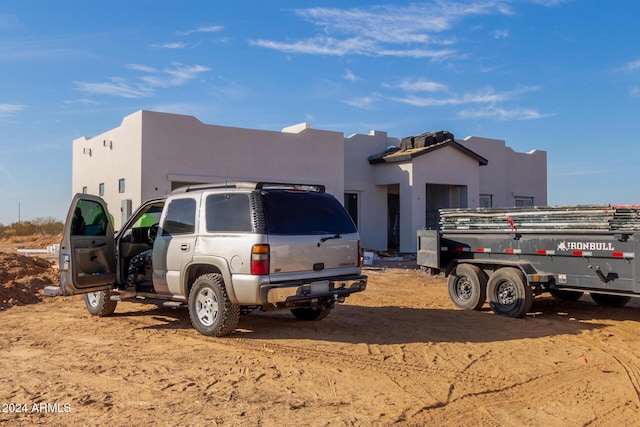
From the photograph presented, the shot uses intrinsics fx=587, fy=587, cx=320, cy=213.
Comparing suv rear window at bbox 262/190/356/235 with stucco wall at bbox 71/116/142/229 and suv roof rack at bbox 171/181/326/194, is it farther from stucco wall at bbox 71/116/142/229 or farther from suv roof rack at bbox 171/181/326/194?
→ stucco wall at bbox 71/116/142/229

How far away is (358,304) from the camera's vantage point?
37.3ft

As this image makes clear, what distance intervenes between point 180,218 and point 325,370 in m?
3.40

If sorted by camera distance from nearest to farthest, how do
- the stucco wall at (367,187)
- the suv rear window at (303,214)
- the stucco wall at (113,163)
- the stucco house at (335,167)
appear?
the suv rear window at (303,214), the stucco wall at (113,163), the stucco house at (335,167), the stucco wall at (367,187)

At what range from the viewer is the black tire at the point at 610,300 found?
1109 centimetres

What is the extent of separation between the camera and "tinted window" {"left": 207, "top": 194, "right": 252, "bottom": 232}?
7586 mm

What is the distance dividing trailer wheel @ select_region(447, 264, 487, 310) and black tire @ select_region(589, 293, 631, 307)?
2.35 m

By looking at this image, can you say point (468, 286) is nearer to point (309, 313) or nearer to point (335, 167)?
point (309, 313)

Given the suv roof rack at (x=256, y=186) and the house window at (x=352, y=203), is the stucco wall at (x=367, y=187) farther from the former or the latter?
the suv roof rack at (x=256, y=186)

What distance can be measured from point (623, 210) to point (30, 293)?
11265 mm

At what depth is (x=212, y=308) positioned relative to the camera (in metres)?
7.87

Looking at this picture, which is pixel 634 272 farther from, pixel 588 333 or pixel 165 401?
pixel 165 401

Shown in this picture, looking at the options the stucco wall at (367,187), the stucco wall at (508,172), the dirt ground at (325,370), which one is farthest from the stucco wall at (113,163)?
the stucco wall at (508,172)

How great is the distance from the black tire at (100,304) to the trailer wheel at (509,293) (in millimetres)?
6455

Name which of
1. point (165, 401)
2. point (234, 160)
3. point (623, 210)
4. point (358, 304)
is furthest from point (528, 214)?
point (234, 160)
